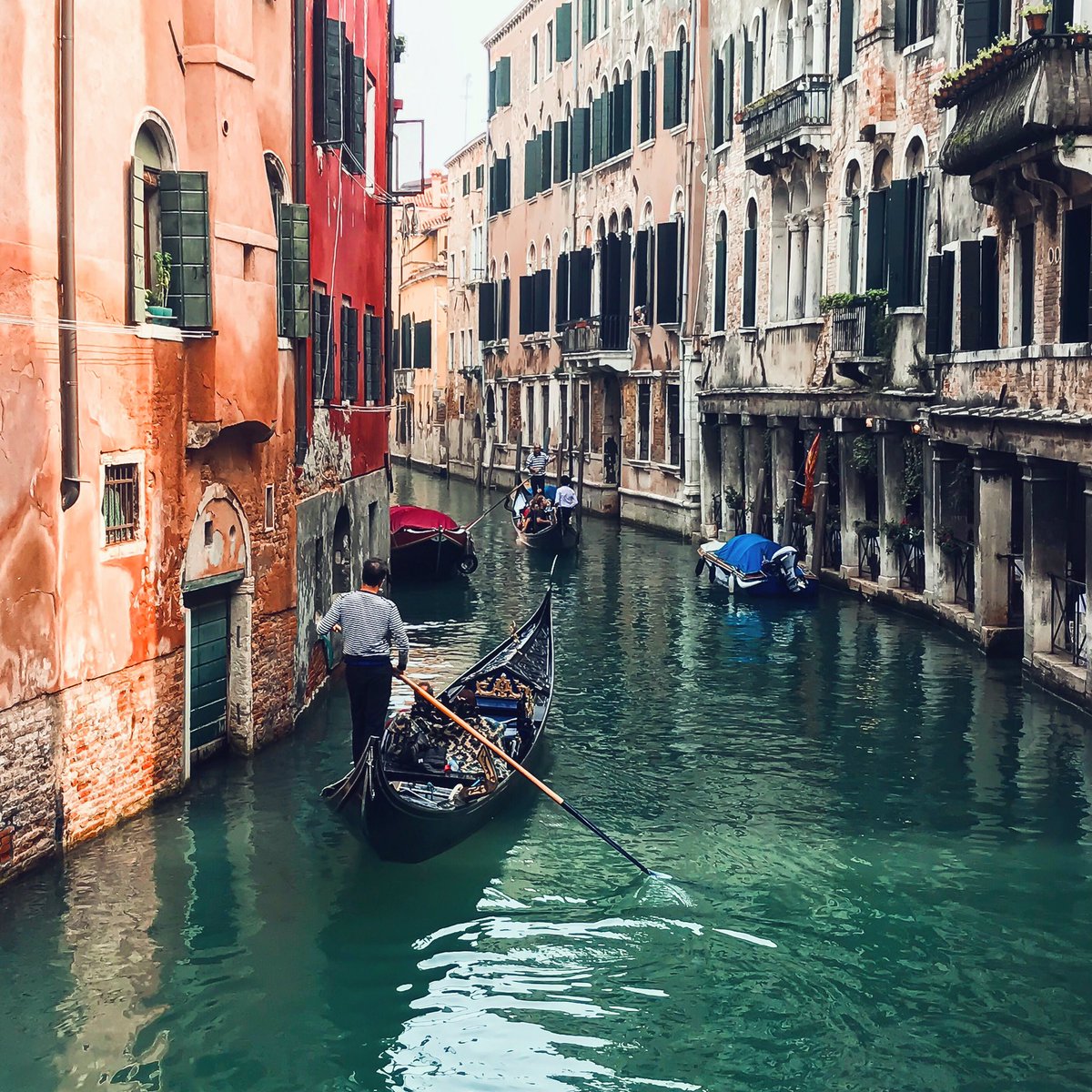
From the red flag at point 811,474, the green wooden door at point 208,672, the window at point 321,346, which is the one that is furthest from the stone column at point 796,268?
the green wooden door at point 208,672

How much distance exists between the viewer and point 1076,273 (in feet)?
48.5

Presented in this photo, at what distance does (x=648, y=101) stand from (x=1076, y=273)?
63.2 feet

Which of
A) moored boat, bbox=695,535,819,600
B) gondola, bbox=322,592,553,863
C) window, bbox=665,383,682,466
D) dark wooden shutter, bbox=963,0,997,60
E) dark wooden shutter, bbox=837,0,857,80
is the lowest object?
gondola, bbox=322,592,553,863

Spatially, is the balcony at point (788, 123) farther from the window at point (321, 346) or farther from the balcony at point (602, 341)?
the window at point (321, 346)

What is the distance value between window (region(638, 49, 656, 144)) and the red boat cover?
10829 mm

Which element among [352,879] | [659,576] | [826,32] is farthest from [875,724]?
[826,32]

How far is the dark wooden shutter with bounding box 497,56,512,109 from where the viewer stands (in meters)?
44.9

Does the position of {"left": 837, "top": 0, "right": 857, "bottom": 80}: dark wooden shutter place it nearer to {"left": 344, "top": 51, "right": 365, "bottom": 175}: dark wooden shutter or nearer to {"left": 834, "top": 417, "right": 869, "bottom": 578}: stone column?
{"left": 834, "top": 417, "right": 869, "bottom": 578}: stone column

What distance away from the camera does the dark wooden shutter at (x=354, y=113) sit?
1598 cm

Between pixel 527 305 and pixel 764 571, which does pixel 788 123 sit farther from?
pixel 527 305

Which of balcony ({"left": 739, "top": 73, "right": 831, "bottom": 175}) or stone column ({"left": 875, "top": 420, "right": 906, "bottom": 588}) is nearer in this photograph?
stone column ({"left": 875, "top": 420, "right": 906, "bottom": 588})

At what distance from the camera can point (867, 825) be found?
11.2 meters

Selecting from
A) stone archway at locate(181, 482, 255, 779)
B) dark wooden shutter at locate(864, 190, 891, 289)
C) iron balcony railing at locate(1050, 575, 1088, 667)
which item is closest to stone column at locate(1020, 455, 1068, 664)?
iron balcony railing at locate(1050, 575, 1088, 667)

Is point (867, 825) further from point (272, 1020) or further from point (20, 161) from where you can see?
point (20, 161)
